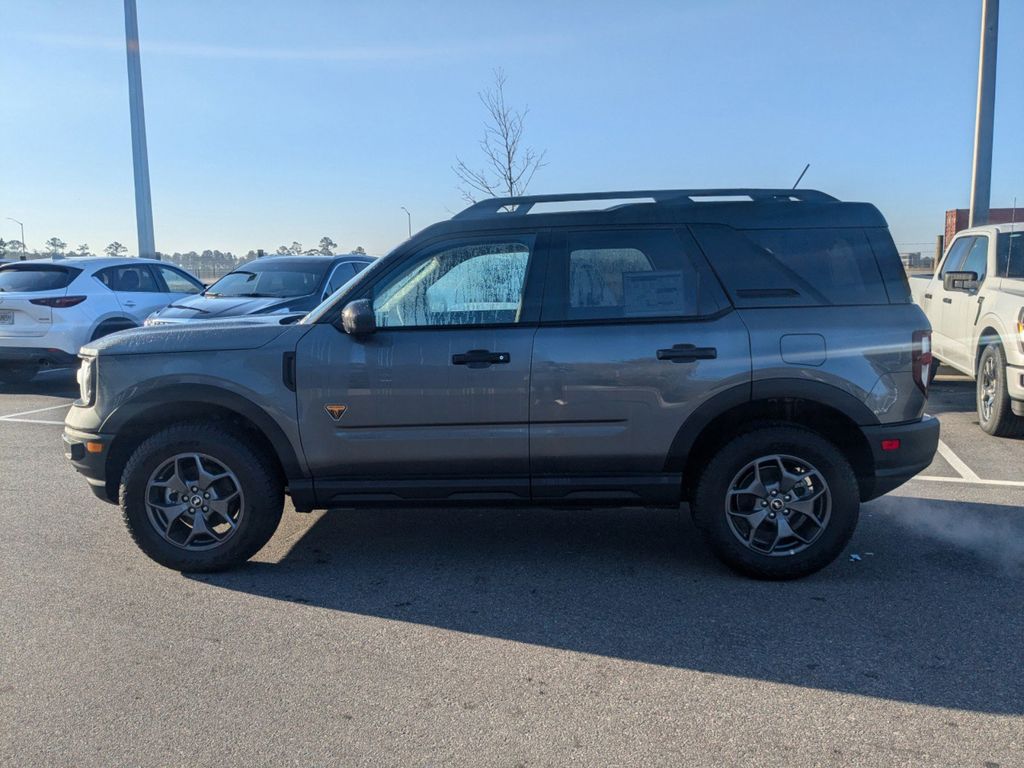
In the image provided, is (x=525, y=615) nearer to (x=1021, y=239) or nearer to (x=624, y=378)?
(x=624, y=378)

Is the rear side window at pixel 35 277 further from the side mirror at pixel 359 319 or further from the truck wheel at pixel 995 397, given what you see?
the truck wheel at pixel 995 397

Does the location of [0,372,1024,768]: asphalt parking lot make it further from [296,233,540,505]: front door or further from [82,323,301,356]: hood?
[82,323,301,356]: hood

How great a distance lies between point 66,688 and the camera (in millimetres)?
3465

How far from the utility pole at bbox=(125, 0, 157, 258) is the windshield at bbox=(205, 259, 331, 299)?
955cm

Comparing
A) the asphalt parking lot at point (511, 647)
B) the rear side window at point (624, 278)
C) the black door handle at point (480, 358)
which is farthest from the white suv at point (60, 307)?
the rear side window at point (624, 278)

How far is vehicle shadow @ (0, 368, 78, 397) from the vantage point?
1151 centimetres

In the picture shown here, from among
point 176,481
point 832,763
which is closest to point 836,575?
point 832,763

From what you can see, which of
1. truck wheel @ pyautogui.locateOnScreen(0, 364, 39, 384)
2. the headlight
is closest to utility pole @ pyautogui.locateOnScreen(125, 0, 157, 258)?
truck wheel @ pyautogui.locateOnScreen(0, 364, 39, 384)

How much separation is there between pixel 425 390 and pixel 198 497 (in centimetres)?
136

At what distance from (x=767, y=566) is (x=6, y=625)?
12.0 ft

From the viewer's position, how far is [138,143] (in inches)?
773

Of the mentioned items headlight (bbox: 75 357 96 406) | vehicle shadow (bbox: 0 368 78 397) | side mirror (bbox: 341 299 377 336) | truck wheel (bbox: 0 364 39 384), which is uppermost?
side mirror (bbox: 341 299 377 336)

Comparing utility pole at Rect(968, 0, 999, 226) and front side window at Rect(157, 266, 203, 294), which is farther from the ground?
utility pole at Rect(968, 0, 999, 226)

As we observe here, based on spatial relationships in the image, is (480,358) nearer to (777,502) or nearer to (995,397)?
(777,502)
